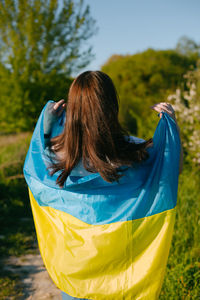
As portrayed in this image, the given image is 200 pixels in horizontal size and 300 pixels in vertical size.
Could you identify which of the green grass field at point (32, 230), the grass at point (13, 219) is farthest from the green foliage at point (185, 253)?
the grass at point (13, 219)

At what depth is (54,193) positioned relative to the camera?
1778mm

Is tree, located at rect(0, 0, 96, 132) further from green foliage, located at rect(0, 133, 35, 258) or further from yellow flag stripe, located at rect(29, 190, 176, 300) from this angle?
yellow flag stripe, located at rect(29, 190, 176, 300)

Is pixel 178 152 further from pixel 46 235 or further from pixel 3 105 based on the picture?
pixel 3 105

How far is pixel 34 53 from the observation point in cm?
802

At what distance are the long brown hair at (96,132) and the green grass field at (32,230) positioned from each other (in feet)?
4.66

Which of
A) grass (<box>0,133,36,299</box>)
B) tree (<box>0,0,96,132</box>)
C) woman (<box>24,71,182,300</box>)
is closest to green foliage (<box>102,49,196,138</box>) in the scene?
tree (<box>0,0,96,132</box>)

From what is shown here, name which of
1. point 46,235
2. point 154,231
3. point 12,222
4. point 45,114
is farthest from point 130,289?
point 12,222

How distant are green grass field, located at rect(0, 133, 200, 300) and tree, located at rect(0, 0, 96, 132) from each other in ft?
6.49

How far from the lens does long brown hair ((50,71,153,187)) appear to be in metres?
1.52

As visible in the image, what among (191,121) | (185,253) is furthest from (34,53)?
(185,253)

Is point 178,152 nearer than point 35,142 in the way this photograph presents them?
Yes

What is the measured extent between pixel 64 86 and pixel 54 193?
643 centimetres

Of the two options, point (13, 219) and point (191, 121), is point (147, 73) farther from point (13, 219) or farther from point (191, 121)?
point (13, 219)

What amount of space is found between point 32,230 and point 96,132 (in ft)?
10.6
